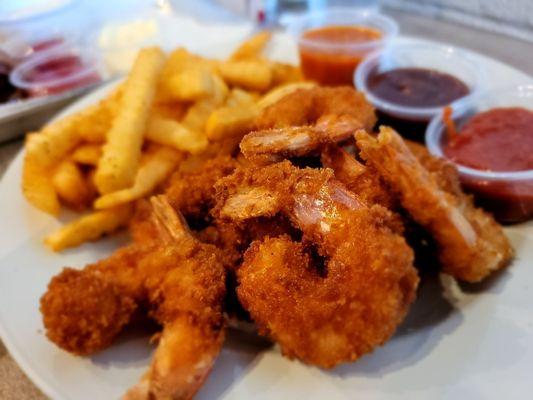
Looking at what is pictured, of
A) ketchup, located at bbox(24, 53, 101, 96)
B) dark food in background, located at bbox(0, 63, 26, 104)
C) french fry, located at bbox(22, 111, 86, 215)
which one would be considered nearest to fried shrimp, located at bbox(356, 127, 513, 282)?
french fry, located at bbox(22, 111, 86, 215)

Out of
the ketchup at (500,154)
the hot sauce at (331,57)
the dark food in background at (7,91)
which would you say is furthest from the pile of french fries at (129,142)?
the dark food in background at (7,91)

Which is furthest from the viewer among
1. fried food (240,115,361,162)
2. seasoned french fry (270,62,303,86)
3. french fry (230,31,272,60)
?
french fry (230,31,272,60)

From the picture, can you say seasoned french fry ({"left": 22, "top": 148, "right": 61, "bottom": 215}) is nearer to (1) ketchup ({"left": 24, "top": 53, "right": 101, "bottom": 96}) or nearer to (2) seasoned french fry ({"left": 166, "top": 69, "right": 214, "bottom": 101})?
(2) seasoned french fry ({"left": 166, "top": 69, "right": 214, "bottom": 101})

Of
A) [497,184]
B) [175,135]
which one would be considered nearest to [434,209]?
[497,184]

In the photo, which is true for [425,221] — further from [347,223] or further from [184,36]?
[184,36]

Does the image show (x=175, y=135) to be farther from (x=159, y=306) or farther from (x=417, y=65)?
(x=417, y=65)
